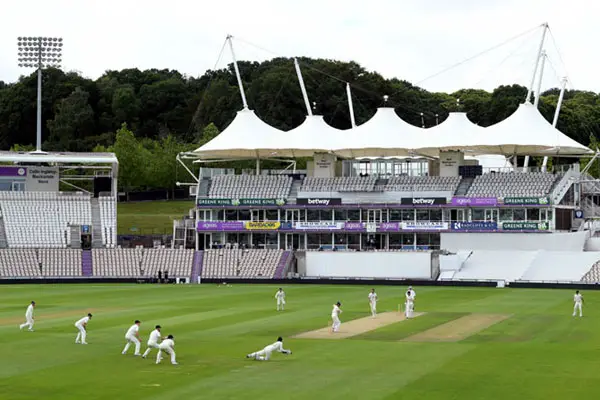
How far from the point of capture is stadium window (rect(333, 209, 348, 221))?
89625mm

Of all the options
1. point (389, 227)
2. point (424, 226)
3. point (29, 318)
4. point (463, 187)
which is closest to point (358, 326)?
point (29, 318)

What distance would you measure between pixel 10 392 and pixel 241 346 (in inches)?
424

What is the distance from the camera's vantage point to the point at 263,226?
294ft

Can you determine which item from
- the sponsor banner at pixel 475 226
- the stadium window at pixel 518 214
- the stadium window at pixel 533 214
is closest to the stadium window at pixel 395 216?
the sponsor banner at pixel 475 226

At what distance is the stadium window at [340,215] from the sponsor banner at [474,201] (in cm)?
911

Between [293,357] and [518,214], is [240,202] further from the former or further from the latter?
[293,357]

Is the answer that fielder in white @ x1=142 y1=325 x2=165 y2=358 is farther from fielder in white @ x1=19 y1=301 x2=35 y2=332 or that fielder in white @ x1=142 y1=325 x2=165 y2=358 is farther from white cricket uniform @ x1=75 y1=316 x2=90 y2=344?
fielder in white @ x1=19 y1=301 x2=35 y2=332

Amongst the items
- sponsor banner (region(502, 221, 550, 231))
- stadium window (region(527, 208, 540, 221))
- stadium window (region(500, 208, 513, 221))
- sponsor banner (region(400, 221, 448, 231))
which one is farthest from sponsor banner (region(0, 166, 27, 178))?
stadium window (region(527, 208, 540, 221))

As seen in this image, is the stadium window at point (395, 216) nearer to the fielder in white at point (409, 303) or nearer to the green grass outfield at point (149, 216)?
the green grass outfield at point (149, 216)

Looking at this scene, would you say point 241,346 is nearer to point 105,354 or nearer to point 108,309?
point 105,354

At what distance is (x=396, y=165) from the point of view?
4099 inches

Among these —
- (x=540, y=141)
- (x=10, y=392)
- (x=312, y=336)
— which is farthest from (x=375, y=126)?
(x=10, y=392)

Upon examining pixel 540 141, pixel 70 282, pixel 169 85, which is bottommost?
pixel 70 282

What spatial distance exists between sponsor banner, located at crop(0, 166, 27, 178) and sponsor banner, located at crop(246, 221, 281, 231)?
64.8ft
